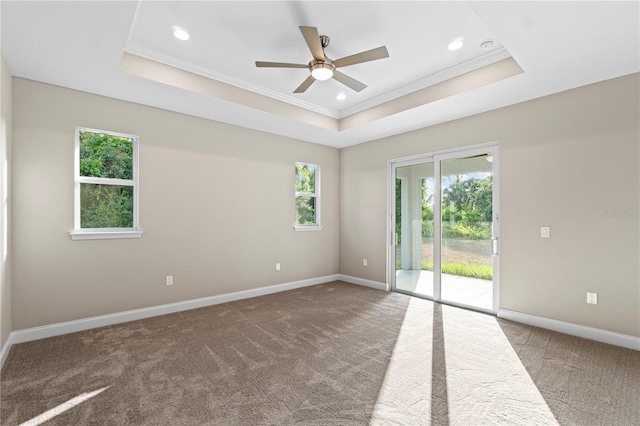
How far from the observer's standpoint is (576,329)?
3.20 m

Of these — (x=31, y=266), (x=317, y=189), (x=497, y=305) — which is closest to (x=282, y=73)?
(x=317, y=189)

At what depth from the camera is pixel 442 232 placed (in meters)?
4.49

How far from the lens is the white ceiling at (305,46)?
2170 mm

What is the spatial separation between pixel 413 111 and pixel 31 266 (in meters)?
4.69

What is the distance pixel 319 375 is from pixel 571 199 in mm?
3222

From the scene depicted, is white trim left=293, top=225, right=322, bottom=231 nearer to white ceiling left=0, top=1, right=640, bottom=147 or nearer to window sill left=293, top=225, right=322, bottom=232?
window sill left=293, top=225, right=322, bottom=232

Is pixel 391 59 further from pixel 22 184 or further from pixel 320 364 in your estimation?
pixel 22 184

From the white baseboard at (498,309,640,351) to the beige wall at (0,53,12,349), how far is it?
5266 mm

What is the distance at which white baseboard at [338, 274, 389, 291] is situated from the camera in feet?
17.2

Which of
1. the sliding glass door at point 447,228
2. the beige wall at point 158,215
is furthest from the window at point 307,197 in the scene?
the sliding glass door at point 447,228

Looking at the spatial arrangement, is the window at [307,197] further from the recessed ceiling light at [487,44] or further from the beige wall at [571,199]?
the recessed ceiling light at [487,44]

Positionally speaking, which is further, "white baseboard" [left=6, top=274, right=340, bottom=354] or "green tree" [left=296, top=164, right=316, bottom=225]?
"green tree" [left=296, top=164, right=316, bottom=225]

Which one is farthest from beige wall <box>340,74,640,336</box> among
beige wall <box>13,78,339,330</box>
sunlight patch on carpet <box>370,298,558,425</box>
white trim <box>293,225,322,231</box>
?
beige wall <box>13,78,339,330</box>

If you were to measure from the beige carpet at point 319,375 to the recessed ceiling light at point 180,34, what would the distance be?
2990 mm
